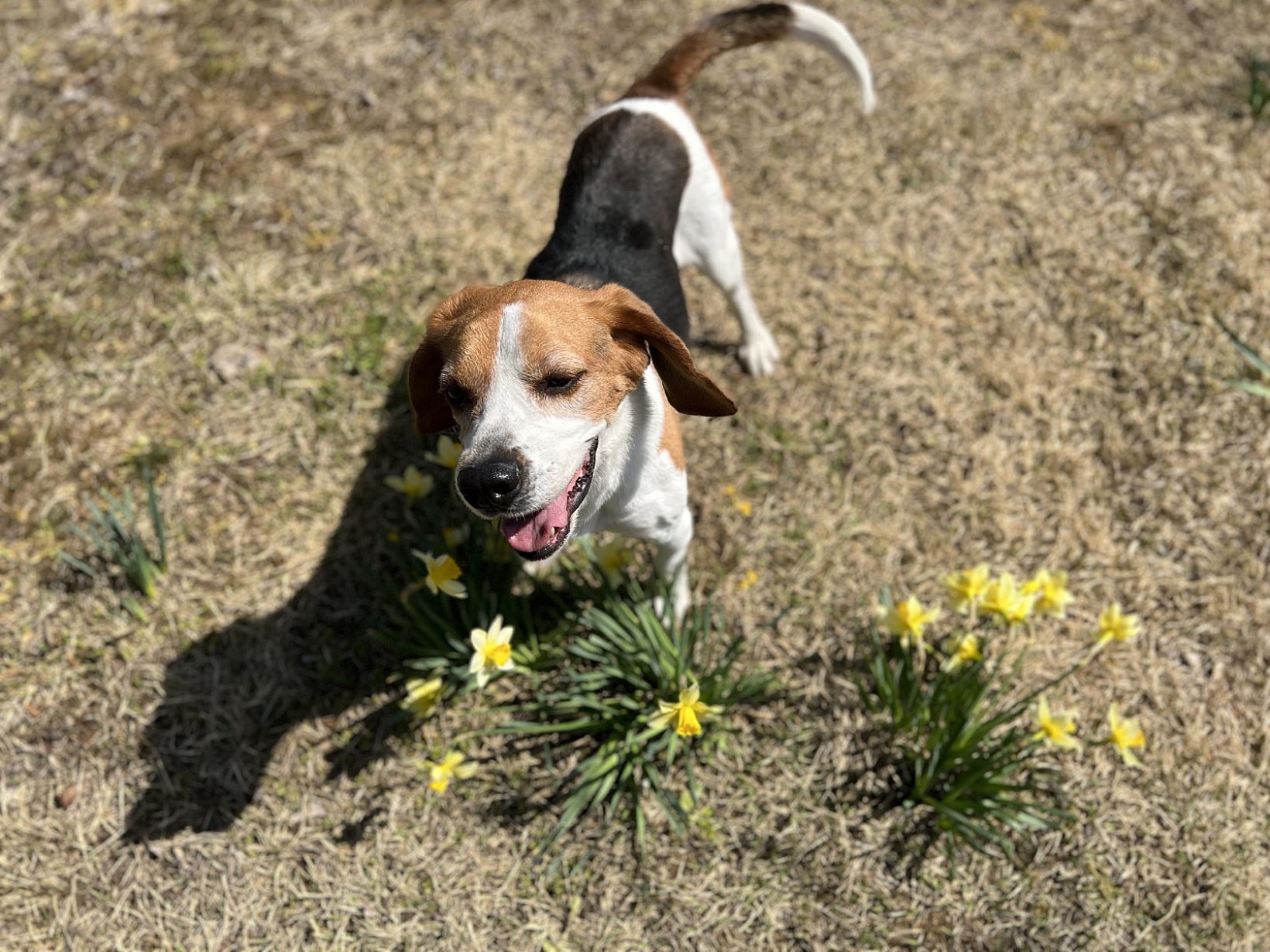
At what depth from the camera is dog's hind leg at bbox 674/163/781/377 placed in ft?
11.6

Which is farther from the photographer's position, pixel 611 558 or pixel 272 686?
pixel 272 686

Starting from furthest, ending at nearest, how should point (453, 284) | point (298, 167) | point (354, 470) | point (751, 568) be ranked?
1. point (298, 167)
2. point (453, 284)
3. point (354, 470)
4. point (751, 568)

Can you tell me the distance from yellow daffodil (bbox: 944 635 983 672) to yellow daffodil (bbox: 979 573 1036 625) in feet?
0.41

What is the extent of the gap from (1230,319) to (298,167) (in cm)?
495

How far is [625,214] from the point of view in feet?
10.3

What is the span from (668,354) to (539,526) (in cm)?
62

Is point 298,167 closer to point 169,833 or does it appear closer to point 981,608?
point 169,833

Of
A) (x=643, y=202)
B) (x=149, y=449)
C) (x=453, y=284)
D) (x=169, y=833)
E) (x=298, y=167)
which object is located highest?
(x=643, y=202)

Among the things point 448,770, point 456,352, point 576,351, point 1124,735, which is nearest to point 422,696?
point 448,770

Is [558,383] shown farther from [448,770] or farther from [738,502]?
[738,502]

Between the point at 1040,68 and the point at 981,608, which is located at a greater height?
the point at 1040,68

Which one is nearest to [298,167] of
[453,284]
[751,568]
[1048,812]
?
[453,284]

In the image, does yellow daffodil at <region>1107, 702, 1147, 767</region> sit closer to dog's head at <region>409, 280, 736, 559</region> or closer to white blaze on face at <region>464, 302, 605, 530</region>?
dog's head at <region>409, 280, 736, 559</region>

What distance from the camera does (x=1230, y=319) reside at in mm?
4215
